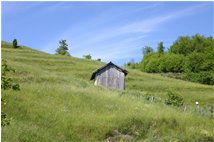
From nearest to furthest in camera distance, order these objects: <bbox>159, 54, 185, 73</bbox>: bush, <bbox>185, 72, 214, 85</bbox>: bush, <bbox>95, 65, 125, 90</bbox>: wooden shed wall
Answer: <bbox>95, 65, 125, 90</bbox>: wooden shed wall → <bbox>185, 72, 214, 85</bbox>: bush → <bbox>159, 54, 185, 73</bbox>: bush

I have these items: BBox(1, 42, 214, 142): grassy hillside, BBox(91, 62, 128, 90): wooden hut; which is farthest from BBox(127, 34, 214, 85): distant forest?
BBox(1, 42, 214, 142): grassy hillside

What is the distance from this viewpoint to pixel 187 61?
5079 inches

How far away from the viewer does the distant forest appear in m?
117

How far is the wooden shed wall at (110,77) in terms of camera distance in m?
63.9

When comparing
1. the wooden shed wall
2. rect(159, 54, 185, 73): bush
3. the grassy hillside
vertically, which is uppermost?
rect(159, 54, 185, 73): bush

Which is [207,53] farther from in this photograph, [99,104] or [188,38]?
[99,104]

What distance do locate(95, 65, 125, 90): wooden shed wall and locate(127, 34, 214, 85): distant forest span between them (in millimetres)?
52401

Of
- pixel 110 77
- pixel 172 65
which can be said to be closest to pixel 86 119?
pixel 110 77

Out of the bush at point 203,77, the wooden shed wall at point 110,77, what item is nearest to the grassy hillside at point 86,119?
the wooden shed wall at point 110,77

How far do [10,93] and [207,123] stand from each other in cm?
1275

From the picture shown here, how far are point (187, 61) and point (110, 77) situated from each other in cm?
6854

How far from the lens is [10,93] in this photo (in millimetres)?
29484

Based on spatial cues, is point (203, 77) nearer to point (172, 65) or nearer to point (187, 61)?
point (187, 61)

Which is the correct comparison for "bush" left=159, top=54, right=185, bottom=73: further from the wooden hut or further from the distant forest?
the wooden hut
